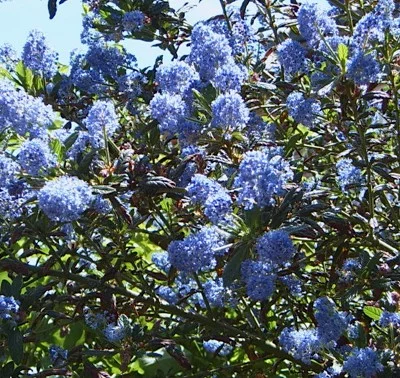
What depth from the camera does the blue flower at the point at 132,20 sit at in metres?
3.70

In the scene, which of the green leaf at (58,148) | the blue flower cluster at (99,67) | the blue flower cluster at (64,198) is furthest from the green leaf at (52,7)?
the blue flower cluster at (64,198)

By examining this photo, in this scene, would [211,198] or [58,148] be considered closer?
[211,198]

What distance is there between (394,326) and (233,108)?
3.22 feet

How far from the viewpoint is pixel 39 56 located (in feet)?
11.4

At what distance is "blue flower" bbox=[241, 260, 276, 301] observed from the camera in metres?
A: 2.53

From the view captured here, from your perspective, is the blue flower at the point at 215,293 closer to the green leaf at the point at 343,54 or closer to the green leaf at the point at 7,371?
the green leaf at the point at 7,371

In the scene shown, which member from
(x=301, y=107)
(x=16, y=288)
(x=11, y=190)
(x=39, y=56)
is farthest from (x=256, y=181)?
(x=39, y=56)

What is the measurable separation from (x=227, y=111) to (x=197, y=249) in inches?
17.9

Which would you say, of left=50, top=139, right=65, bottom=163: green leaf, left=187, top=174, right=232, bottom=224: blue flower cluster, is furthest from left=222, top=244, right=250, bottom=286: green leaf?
left=50, top=139, right=65, bottom=163: green leaf

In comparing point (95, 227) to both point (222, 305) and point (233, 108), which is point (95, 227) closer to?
point (222, 305)

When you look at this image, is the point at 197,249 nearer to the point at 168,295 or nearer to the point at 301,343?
the point at 301,343

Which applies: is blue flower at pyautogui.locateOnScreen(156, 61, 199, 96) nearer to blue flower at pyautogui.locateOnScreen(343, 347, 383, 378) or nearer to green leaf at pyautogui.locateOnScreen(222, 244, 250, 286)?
green leaf at pyautogui.locateOnScreen(222, 244, 250, 286)

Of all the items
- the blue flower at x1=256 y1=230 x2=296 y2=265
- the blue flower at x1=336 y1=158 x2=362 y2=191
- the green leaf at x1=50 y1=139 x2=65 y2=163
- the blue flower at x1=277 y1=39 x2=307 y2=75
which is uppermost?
the blue flower at x1=277 y1=39 x2=307 y2=75

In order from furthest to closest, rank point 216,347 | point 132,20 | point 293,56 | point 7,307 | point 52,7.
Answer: point 52,7 → point 132,20 → point 216,347 → point 293,56 → point 7,307
